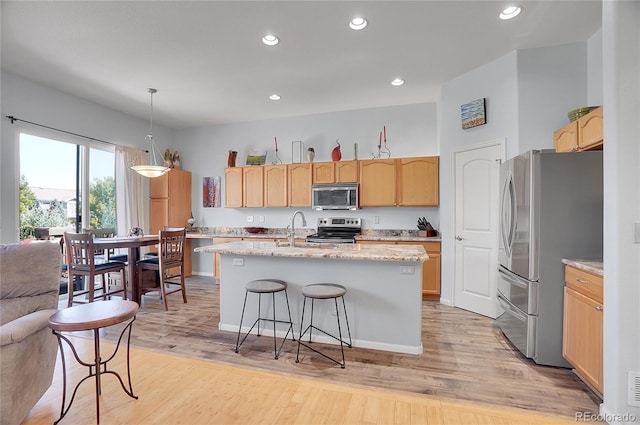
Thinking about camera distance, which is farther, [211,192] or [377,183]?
[211,192]

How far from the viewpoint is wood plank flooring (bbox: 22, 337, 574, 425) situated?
5.76 ft

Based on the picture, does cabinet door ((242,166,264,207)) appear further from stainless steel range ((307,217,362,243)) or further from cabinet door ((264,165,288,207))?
stainless steel range ((307,217,362,243))

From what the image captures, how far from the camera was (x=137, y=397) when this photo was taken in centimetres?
196

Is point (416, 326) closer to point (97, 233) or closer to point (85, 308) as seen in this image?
point (85, 308)

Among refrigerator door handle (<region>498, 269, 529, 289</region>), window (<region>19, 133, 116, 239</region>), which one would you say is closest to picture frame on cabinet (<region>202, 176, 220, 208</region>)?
window (<region>19, 133, 116, 239</region>)

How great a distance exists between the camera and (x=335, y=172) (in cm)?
487

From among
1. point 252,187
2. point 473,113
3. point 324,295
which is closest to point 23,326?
point 324,295

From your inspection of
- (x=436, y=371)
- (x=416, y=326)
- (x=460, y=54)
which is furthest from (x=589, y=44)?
(x=436, y=371)

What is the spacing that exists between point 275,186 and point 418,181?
7.74 ft

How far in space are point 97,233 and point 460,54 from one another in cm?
529

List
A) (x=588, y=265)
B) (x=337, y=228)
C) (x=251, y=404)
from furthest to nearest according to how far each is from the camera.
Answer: (x=337, y=228) → (x=588, y=265) → (x=251, y=404)

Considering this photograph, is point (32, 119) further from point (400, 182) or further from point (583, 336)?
point (583, 336)

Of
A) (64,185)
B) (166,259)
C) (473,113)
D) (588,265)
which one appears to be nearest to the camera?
(588,265)

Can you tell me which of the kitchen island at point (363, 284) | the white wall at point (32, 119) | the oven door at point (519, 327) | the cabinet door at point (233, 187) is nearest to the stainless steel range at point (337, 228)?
the cabinet door at point (233, 187)
